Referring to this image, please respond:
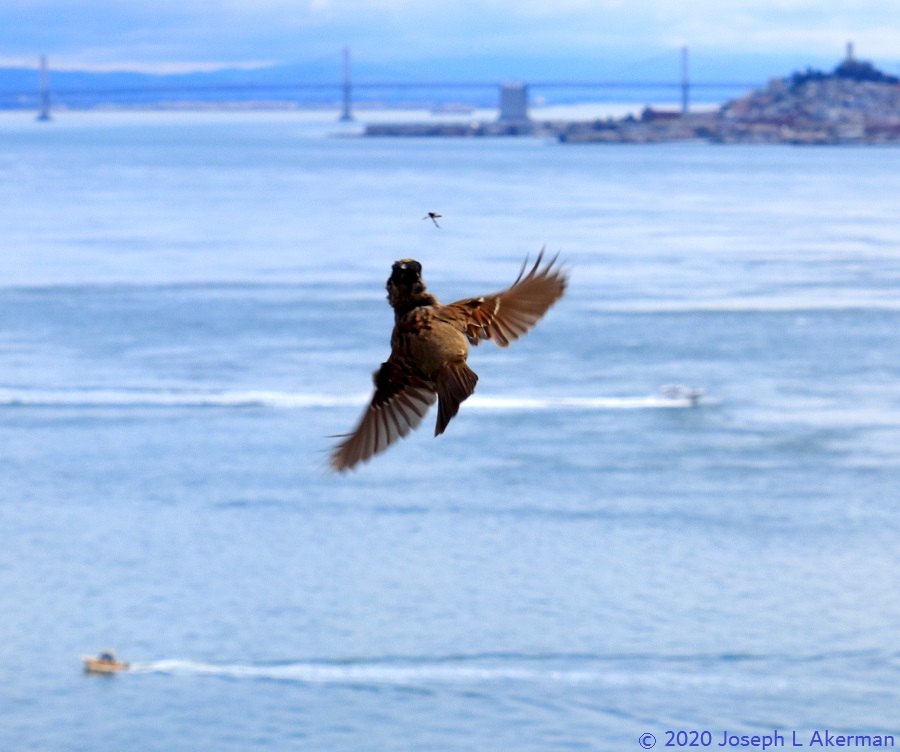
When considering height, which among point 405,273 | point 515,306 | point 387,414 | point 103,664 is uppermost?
point 405,273

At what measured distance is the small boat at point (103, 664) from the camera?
145ft

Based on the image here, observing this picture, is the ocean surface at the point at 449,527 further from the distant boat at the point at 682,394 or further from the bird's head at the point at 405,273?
the bird's head at the point at 405,273

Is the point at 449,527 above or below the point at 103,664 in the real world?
above

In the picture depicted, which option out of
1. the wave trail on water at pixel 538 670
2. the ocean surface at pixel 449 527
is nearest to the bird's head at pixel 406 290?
the ocean surface at pixel 449 527

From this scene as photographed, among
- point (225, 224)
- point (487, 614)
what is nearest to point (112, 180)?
point (225, 224)

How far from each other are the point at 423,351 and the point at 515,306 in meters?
0.54

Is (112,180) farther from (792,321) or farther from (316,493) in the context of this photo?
(316,493)

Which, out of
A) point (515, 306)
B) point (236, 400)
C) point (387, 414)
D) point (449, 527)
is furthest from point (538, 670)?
point (387, 414)

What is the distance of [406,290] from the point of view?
2283 millimetres

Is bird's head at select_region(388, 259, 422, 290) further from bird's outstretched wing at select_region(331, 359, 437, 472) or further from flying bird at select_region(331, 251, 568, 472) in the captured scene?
bird's outstretched wing at select_region(331, 359, 437, 472)

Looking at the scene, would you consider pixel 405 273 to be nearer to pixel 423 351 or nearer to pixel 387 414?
pixel 423 351

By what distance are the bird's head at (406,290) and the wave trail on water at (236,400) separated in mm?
56744

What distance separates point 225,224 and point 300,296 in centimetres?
4573

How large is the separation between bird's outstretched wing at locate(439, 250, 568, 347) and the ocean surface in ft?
123
